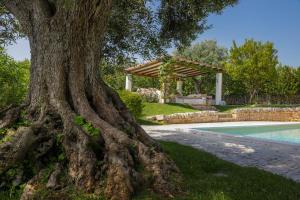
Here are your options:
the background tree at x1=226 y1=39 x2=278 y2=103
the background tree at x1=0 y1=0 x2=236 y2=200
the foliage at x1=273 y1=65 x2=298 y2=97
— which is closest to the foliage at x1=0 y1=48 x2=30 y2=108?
the background tree at x1=0 y1=0 x2=236 y2=200

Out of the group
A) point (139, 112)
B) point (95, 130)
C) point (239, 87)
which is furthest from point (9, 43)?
point (239, 87)

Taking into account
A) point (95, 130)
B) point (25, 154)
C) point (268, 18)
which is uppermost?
point (268, 18)

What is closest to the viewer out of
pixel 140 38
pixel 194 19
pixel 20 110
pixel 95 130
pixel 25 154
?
pixel 25 154

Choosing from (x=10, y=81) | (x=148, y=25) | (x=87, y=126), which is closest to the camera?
(x=87, y=126)

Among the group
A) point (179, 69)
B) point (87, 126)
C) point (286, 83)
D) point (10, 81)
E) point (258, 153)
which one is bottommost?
point (258, 153)

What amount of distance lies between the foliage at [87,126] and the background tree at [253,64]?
31.6 metres

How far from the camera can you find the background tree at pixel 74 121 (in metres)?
4.41

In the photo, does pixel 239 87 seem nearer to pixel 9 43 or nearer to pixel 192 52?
pixel 192 52

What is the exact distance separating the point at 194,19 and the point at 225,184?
4.86 meters

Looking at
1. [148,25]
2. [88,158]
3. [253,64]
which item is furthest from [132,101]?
[253,64]

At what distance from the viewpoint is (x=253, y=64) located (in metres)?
34.9

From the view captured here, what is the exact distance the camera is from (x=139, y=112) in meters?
17.8

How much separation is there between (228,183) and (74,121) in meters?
2.57

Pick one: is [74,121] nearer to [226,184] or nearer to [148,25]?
[226,184]
